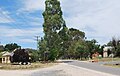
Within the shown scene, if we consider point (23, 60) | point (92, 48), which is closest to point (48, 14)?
point (23, 60)

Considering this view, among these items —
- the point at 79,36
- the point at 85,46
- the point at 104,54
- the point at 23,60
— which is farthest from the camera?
the point at 104,54

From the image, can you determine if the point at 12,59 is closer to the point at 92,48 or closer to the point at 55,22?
the point at 55,22

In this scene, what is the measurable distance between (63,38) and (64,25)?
3.52 meters

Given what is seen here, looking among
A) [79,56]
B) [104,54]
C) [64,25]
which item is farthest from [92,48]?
[64,25]

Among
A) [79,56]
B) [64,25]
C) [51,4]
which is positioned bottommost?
[79,56]

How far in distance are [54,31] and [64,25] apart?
348cm

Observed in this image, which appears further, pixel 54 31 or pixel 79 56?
pixel 79 56

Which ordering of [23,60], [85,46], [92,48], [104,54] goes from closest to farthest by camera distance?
1. [23,60]
2. [85,46]
3. [92,48]
4. [104,54]

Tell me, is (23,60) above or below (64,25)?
below

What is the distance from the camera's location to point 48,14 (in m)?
79.8

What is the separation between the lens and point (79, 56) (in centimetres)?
12850

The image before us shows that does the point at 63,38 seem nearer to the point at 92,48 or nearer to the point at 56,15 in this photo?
the point at 56,15

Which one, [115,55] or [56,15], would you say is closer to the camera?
[56,15]

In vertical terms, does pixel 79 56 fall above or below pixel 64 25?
below
